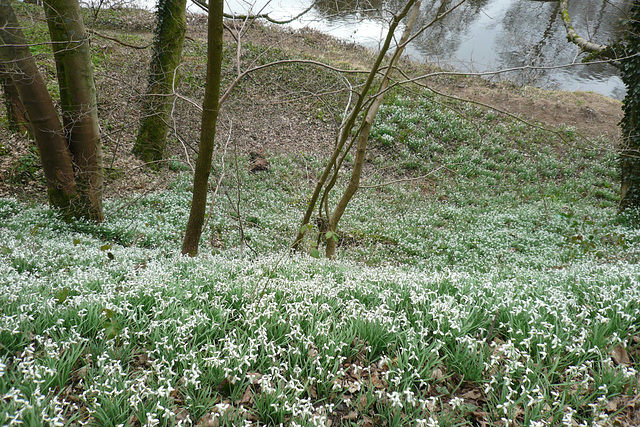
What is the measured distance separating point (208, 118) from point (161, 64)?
7.21 meters

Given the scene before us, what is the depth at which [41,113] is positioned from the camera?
6.28 meters

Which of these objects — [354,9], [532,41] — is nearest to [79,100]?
[354,9]

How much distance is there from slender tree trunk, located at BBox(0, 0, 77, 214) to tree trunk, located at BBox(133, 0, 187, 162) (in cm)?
373

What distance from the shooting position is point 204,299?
3521 mm

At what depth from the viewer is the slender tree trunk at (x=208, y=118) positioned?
4105 millimetres

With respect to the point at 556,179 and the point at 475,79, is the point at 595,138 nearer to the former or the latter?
the point at 556,179

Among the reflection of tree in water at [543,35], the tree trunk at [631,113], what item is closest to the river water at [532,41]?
the reflection of tree in water at [543,35]

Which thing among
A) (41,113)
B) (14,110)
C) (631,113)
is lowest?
(14,110)

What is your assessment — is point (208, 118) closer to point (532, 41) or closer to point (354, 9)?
point (354, 9)

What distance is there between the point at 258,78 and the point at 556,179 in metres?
14.3

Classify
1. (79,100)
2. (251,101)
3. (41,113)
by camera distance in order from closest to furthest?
(41,113) < (79,100) < (251,101)

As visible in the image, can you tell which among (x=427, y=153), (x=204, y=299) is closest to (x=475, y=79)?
(x=427, y=153)

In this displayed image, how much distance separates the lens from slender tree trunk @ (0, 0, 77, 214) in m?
5.69

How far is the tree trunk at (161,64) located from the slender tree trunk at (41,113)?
12.2ft
